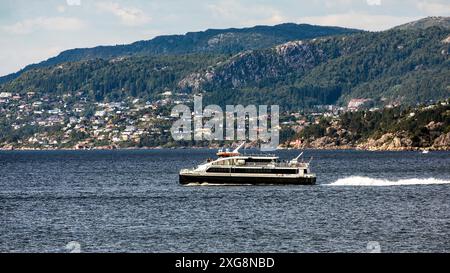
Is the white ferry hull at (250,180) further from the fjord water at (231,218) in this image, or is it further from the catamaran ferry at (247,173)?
the fjord water at (231,218)

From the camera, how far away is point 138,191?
10762 centimetres

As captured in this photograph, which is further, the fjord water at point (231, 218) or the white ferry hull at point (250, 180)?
the white ferry hull at point (250, 180)

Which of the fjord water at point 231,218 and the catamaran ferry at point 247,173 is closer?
the fjord water at point 231,218

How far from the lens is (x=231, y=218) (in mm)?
70562

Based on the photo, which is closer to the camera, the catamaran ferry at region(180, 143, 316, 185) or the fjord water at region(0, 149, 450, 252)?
the fjord water at region(0, 149, 450, 252)

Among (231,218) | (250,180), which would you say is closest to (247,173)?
(250,180)

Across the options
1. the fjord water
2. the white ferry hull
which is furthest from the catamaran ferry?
the fjord water

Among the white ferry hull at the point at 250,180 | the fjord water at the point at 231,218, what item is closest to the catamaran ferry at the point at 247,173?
the white ferry hull at the point at 250,180

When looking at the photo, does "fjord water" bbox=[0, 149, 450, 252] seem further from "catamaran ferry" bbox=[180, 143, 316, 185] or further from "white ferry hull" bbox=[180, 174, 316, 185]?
"catamaran ferry" bbox=[180, 143, 316, 185]

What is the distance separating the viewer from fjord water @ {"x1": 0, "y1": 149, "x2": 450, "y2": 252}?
54.0m

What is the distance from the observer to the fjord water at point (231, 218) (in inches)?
2126

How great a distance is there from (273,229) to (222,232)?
12.5 ft

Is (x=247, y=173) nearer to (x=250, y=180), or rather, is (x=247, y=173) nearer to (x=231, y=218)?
(x=250, y=180)

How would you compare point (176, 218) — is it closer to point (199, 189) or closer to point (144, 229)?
point (144, 229)
